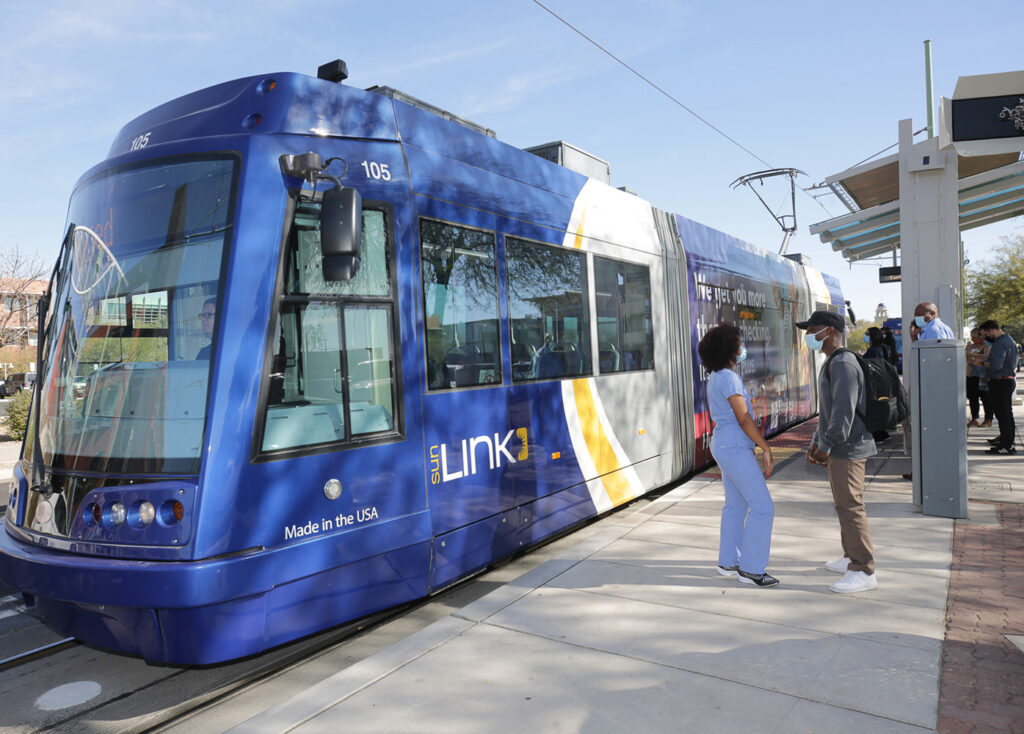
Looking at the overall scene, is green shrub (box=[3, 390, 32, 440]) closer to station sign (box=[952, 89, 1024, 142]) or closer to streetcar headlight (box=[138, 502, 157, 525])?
streetcar headlight (box=[138, 502, 157, 525])

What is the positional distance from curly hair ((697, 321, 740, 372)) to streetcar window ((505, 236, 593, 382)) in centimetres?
135

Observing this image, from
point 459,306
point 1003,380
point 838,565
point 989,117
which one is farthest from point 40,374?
point 1003,380

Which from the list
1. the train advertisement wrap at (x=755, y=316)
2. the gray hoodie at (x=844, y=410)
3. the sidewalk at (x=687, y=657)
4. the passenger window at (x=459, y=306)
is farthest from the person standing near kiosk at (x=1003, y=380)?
the passenger window at (x=459, y=306)

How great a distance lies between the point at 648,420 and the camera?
7855 millimetres

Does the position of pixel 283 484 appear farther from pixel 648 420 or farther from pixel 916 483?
pixel 916 483

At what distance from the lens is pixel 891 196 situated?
1180cm

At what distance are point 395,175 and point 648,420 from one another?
424cm

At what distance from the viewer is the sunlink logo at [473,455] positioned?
480 centimetres

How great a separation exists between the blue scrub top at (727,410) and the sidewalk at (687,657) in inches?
40.5

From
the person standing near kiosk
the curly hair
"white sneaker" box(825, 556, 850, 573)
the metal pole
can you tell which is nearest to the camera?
the curly hair

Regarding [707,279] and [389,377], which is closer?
[389,377]

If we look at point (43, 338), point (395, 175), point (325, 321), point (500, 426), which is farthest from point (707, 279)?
point (43, 338)

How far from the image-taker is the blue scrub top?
5.12 meters

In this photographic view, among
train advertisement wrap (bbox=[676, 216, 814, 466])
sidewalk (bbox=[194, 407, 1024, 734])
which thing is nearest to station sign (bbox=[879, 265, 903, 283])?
train advertisement wrap (bbox=[676, 216, 814, 466])
